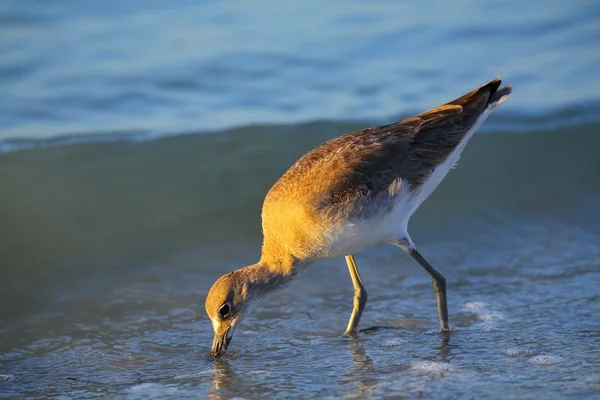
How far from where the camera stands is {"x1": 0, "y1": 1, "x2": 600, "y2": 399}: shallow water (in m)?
6.21

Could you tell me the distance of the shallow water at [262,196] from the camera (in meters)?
6.21

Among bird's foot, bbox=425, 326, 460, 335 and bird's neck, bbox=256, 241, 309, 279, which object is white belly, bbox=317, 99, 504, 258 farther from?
bird's foot, bbox=425, 326, 460, 335

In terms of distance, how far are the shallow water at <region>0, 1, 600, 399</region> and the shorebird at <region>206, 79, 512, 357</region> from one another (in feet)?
1.25

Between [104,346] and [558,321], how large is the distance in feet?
10.3

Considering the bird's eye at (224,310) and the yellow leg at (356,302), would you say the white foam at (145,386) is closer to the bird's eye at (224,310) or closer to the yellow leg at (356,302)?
the bird's eye at (224,310)

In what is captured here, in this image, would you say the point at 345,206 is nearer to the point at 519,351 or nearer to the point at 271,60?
the point at 519,351

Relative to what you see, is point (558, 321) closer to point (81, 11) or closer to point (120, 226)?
point (120, 226)

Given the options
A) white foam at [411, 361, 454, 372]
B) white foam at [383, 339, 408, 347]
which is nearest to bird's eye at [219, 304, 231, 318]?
white foam at [383, 339, 408, 347]

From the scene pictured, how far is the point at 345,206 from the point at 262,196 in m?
3.26

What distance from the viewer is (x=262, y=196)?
960 centimetres

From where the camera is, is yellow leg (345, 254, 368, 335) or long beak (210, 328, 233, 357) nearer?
long beak (210, 328, 233, 357)

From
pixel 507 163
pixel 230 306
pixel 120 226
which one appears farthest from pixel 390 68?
pixel 230 306

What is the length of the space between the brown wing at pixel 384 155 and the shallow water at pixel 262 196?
1064 mm

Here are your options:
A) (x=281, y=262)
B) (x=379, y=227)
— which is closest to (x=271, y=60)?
(x=281, y=262)
